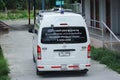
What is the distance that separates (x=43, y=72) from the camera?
1395 centimetres

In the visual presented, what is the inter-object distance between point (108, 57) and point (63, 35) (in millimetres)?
3376

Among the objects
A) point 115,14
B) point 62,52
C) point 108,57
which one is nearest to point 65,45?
point 62,52

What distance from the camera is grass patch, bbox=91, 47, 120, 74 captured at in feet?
50.1

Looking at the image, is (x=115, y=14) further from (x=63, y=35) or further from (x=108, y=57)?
(x=63, y=35)

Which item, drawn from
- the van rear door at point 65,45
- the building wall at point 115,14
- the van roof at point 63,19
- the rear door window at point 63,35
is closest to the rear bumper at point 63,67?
the van rear door at point 65,45

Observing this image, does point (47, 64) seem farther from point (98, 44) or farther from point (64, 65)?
point (98, 44)

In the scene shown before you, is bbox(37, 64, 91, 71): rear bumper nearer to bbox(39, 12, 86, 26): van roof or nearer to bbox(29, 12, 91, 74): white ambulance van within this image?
bbox(29, 12, 91, 74): white ambulance van

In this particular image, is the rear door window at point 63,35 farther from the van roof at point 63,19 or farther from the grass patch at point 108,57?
the grass patch at point 108,57

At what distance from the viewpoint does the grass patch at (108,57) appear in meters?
15.3

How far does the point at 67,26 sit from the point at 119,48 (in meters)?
5.65

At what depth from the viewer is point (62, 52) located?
13523mm

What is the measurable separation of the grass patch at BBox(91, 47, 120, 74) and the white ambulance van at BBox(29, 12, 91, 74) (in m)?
1.69

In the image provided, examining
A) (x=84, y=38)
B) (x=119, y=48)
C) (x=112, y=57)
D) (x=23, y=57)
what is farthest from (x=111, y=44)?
(x=84, y=38)

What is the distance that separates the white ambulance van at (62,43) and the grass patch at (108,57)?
1690 mm
